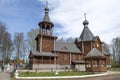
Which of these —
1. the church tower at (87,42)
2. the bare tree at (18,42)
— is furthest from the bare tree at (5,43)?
the church tower at (87,42)

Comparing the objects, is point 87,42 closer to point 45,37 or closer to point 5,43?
point 45,37

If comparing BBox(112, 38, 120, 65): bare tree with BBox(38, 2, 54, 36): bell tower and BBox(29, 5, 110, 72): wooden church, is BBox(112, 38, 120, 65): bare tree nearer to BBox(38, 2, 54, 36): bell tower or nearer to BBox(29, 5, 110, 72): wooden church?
BBox(29, 5, 110, 72): wooden church

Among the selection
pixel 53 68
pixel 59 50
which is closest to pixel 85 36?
pixel 59 50

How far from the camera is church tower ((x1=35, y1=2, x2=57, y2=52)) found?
35688 mm

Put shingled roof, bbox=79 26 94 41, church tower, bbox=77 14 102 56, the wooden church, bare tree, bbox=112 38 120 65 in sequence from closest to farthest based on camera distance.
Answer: the wooden church, church tower, bbox=77 14 102 56, shingled roof, bbox=79 26 94 41, bare tree, bbox=112 38 120 65

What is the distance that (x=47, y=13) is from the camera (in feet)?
129

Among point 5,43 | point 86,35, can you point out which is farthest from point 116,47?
point 5,43

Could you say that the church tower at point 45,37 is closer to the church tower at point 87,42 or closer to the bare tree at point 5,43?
the church tower at point 87,42

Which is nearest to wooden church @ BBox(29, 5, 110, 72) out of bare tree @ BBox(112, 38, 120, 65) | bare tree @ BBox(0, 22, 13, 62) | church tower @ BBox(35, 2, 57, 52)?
church tower @ BBox(35, 2, 57, 52)

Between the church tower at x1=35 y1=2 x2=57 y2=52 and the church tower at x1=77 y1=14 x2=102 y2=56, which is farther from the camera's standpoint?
the church tower at x1=77 y1=14 x2=102 y2=56

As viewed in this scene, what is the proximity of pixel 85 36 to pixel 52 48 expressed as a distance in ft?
30.7

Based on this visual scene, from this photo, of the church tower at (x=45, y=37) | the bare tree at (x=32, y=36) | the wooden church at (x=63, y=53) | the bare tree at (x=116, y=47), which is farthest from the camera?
the bare tree at (x=116, y=47)

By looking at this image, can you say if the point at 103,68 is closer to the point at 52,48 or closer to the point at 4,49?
the point at 52,48

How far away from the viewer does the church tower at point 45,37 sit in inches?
1405
